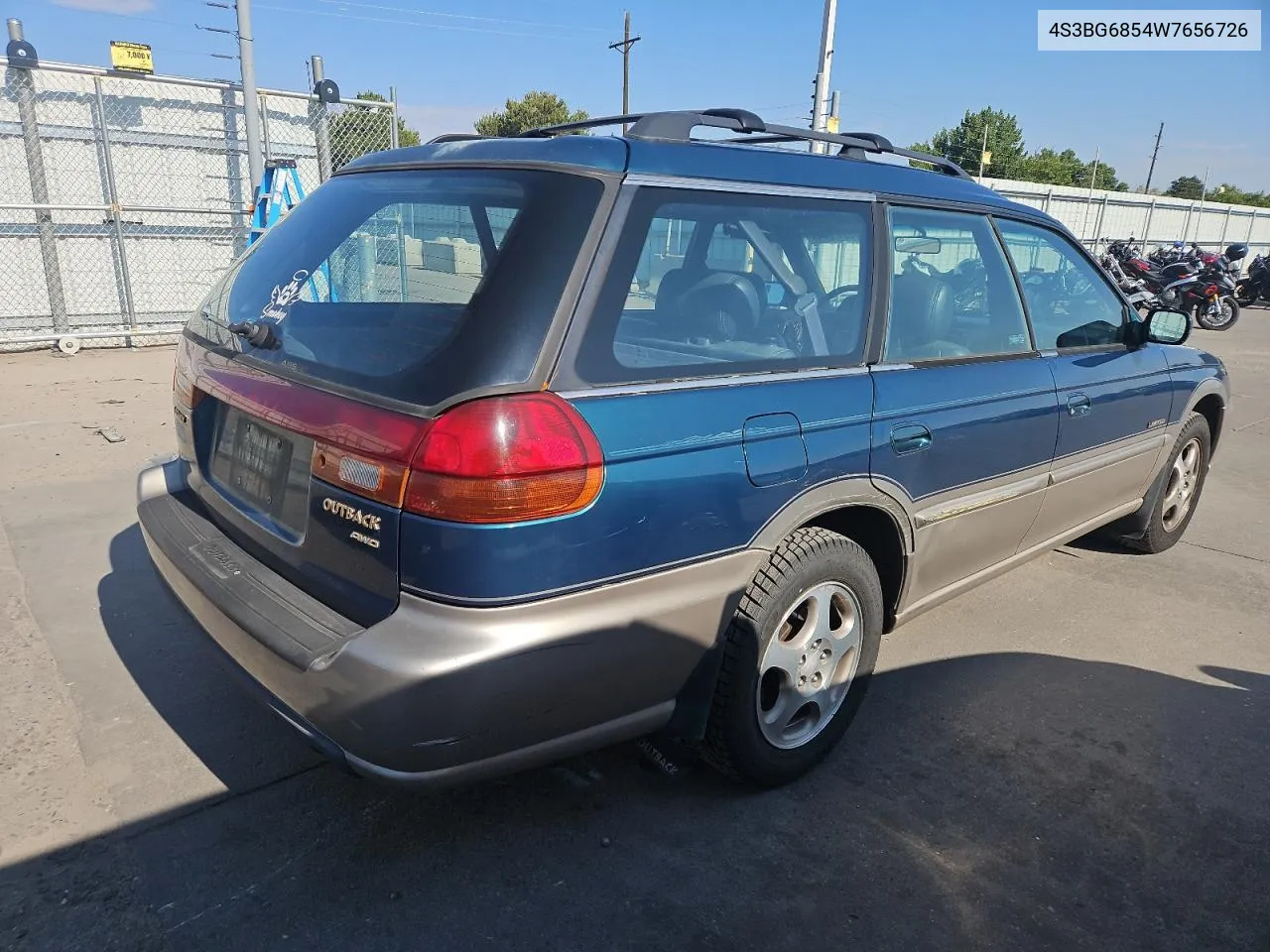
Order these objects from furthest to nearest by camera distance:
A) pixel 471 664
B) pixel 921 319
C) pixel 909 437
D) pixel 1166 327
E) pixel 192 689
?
1. pixel 1166 327
2. pixel 192 689
3. pixel 921 319
4. pixel 909 437
5. pixel 471 664

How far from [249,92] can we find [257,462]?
8358 mm

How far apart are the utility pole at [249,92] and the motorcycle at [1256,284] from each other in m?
22.0

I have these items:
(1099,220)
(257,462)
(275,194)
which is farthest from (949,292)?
(1099,220)

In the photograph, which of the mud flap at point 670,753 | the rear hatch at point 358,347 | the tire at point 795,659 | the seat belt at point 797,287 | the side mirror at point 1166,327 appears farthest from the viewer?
the side mirror at point 1166,327

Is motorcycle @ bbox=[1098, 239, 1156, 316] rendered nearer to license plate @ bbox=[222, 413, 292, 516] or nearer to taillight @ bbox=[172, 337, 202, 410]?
taillight @ bbox=[172, 337, 202, 410]

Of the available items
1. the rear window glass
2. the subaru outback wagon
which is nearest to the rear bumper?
the subaru outback wagon

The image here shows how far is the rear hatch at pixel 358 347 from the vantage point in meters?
2.00

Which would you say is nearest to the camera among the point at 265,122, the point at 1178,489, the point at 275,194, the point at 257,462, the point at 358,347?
the point at 358,347

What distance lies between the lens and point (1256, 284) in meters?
21.5

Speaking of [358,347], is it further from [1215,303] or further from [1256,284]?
[1256,284]

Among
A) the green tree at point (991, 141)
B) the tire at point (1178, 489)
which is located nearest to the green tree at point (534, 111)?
the green tree at point (991, 141)

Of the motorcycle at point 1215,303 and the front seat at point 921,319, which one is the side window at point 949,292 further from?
the motorcycle at point 1215,303

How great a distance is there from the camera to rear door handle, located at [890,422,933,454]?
276 cm

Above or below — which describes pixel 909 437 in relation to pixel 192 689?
above
